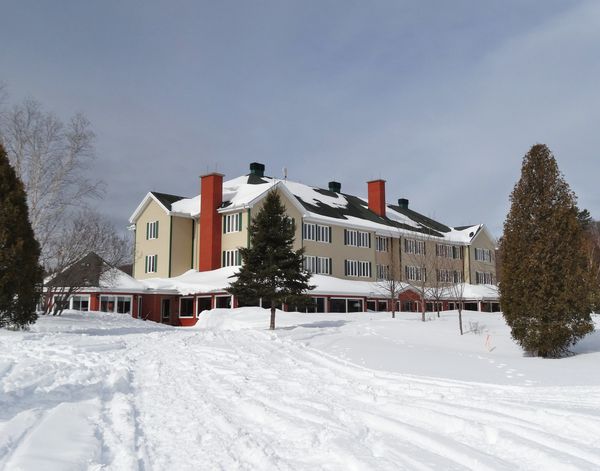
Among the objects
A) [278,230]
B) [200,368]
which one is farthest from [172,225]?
[200,368]

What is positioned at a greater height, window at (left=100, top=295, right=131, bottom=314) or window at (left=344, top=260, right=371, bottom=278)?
window at (left=344, top=260, right=371, bottom=278)

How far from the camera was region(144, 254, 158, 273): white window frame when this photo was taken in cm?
3934

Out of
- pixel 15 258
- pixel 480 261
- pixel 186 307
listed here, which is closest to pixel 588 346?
pixel 15 258

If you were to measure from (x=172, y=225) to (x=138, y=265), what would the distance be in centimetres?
495

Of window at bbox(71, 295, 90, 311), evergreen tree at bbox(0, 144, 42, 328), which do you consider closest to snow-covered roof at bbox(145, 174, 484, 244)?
window at bbox(71, 295, 90, 311)

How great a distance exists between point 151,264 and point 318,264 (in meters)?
12.1

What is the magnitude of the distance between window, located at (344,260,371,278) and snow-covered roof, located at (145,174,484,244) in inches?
104

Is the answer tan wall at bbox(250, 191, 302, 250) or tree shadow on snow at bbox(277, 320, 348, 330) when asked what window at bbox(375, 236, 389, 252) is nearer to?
tan wall at bbox(250, 191, 302, 250)

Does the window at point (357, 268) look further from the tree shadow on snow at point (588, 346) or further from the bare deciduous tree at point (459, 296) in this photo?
the tree shadow on snow at point (588, 346)

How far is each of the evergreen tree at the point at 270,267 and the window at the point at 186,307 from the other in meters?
13.6

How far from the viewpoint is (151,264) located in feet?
130

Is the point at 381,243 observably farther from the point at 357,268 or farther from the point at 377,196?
the point at 377,196

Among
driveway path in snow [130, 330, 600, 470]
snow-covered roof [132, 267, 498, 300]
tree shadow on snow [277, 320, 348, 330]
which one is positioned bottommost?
driveway path in snow [130, 330, 600, 470]

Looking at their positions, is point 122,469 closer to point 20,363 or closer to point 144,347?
point 20,363
